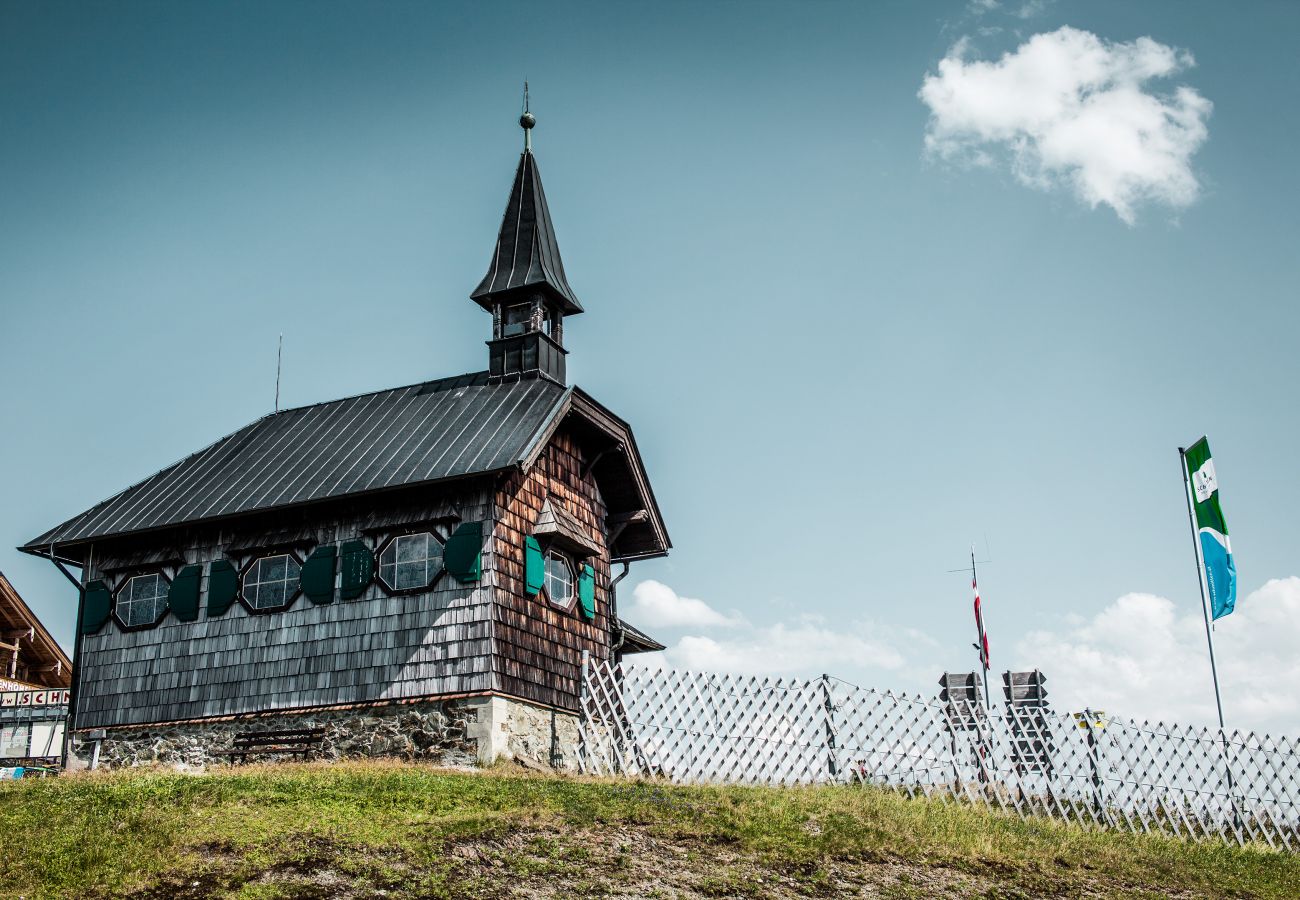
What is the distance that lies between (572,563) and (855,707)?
255 inches

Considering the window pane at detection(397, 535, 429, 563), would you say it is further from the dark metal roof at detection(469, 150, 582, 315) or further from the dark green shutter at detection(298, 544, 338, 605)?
the dark metal roof at detection(469, 150, 582, 315)

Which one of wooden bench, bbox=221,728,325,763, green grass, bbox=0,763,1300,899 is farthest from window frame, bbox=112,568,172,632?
green grass, bbox=0,763,1300,899

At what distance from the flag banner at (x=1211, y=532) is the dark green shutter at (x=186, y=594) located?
56.0 ft

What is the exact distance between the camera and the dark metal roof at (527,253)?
82.4 feet

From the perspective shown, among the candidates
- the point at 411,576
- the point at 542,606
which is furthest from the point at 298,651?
the point at 542,606

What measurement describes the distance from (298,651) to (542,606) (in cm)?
400

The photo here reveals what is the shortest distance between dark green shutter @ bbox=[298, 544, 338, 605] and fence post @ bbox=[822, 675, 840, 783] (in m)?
8.14

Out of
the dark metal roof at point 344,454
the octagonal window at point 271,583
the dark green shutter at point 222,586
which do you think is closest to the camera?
the dark metal roof at point 344,454

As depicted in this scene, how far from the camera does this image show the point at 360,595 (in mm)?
20656

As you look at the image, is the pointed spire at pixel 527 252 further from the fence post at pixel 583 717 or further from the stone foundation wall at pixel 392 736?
the stone foundation wall at pixel 392 736

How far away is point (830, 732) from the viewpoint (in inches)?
711

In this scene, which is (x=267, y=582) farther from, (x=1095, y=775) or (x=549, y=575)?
(x=1095, y=775)

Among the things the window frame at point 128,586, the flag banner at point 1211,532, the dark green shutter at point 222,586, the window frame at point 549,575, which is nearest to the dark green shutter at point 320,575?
the dark green shutter at point 222,586

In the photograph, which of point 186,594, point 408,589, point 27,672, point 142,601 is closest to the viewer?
point 408,589
